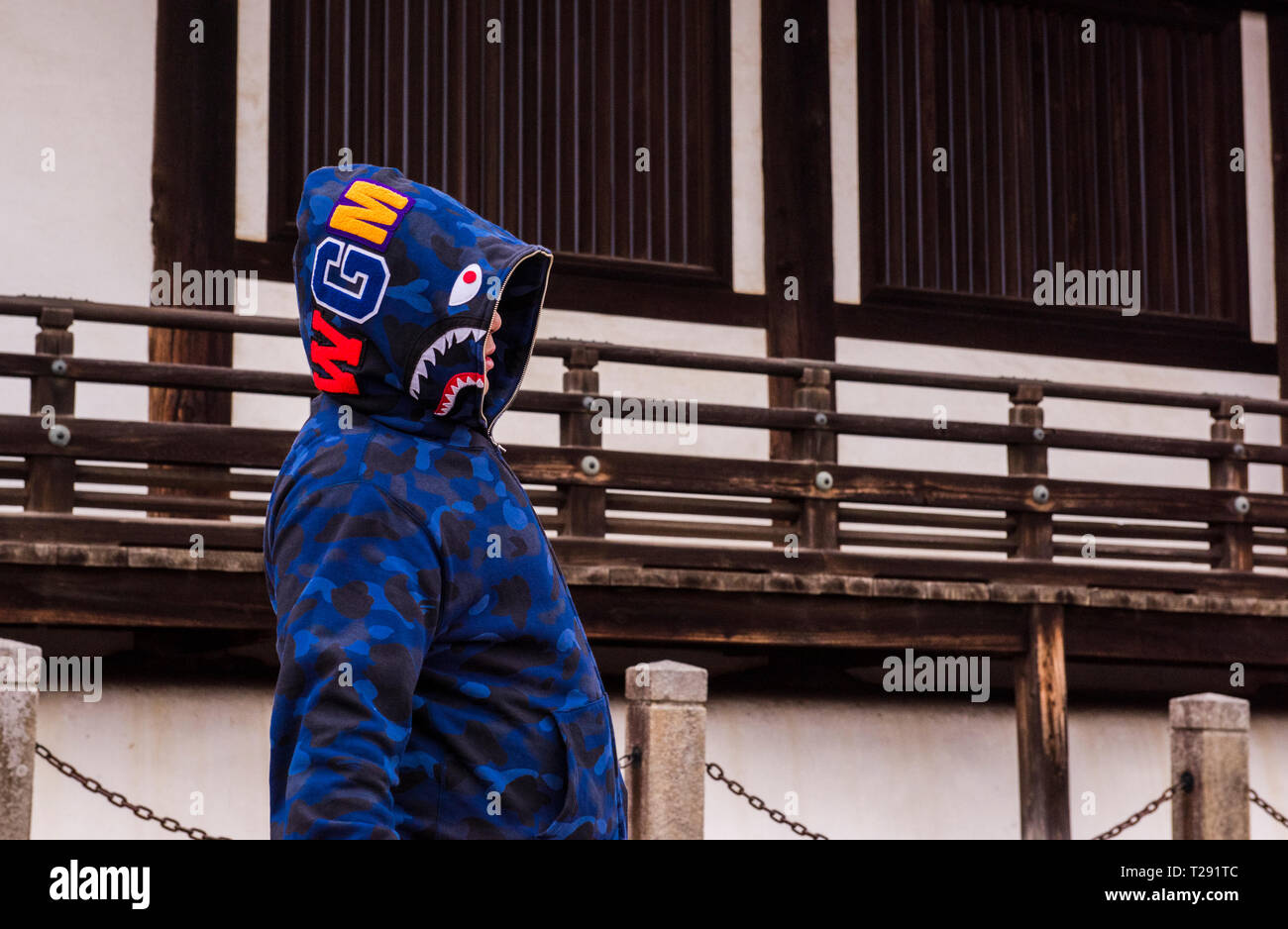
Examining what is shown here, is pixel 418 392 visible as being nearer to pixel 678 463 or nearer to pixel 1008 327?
pixel 678 463

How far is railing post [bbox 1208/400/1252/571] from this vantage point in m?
9.20

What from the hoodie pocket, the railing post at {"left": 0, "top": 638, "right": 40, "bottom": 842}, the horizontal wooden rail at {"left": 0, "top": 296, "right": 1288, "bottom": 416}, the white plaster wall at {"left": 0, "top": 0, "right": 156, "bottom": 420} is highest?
the white plaster wall at {"left": 0, "top": 0, "right": 156, "bottom": 420}

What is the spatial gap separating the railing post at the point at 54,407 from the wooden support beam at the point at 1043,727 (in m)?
4.47

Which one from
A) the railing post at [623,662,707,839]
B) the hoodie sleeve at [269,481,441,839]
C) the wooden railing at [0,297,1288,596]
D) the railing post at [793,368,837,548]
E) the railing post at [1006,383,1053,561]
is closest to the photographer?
the hoodie sleeve at [269,481,441,839]

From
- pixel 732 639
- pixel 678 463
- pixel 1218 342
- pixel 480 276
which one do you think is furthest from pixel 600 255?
pixel 480 276

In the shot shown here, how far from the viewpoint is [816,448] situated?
330 inches

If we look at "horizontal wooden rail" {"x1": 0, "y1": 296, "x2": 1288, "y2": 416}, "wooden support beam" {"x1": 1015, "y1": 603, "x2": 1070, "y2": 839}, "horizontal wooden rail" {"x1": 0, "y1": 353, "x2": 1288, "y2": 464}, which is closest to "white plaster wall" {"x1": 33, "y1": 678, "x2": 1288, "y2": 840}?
"wooden support beam" {"x1": 1015, "y1": 603, "x2": 1070, "y2": 839}

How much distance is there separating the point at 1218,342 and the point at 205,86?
20.0 ft

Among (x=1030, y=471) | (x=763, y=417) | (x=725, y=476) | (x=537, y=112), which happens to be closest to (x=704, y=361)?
(x=763, y=417)

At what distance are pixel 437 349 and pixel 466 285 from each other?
0.29 feet

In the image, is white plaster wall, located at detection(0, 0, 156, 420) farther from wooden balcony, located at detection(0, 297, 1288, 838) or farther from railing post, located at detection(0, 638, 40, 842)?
railing post, located at detection(0, 638, 40, 842)

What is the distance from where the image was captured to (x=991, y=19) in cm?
1043

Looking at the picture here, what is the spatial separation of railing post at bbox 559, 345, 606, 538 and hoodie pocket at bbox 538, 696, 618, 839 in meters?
5.60

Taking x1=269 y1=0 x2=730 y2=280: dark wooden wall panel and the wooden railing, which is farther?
x1=269 y1=0 x2=730 y2=280: dark wooden wall panel
